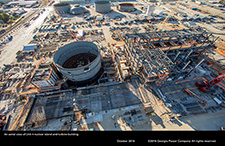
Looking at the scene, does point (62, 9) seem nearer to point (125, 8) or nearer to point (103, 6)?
point (103, 6)

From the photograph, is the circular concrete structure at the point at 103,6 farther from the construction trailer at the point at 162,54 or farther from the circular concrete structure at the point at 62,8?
the construction trailer at the point at 162,54

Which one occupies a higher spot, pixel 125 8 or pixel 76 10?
pixel 125 8

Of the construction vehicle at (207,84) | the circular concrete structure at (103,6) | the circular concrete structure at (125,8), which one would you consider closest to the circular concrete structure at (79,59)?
the construction vehicle at (207,84)

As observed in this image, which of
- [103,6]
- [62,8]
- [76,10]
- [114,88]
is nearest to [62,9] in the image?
[62,8]

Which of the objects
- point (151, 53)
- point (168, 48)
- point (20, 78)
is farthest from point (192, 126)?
point (20, 78)

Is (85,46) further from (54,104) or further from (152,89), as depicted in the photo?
(152,89)

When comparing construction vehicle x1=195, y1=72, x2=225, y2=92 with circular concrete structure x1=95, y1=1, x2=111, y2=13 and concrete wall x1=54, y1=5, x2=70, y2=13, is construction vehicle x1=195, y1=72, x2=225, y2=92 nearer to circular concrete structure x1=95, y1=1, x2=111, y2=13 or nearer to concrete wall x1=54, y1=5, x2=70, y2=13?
circular concrete structure x1=95, y1=1, x2=111, y2=13

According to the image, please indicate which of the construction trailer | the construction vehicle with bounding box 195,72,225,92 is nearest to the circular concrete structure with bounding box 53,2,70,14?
the construction trailer
